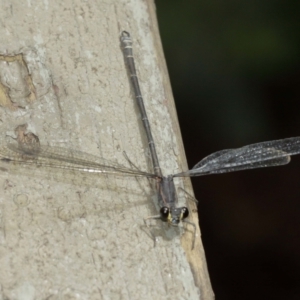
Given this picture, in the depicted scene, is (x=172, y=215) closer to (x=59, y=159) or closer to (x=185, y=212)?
(x=185, y=212)

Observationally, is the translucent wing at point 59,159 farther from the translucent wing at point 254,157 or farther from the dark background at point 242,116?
the dark background at point 242,116

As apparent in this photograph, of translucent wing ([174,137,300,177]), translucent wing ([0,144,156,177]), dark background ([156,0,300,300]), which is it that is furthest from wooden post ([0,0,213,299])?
dark background ([156,0,300,300])

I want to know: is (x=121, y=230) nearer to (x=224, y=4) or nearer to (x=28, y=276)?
(x=28, y=276)

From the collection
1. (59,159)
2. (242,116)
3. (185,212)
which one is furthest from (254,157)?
(242,116)

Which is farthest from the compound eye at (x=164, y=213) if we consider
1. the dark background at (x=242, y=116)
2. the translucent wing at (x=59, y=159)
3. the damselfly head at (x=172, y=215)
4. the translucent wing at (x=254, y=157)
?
the dark background at (x=242, y=116)

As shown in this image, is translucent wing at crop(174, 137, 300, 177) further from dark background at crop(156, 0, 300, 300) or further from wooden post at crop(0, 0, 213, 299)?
dark background at crop(156, 0, 300, 300)

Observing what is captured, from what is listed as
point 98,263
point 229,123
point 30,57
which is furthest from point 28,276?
point 229,123
